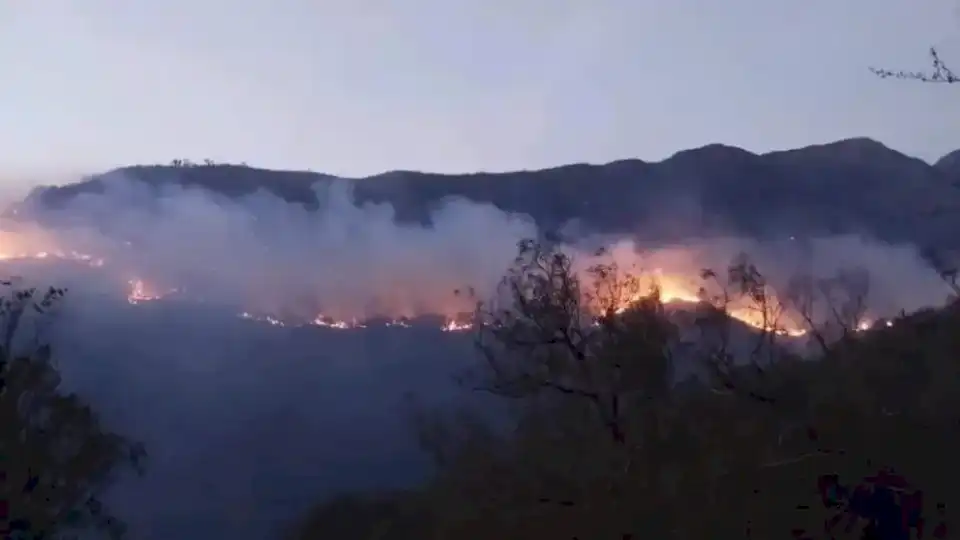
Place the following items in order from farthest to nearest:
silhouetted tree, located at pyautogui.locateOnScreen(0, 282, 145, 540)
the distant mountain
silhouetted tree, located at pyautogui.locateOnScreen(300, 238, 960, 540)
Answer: the distant mountain < silhouetted tree, located at pyautogui.locateOnScreen(0, 282, 145, 540) < silhouetted tree, located at pyautogui.locateOnScreen(300, 238, 960, 540)

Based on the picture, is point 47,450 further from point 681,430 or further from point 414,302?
point 414,302

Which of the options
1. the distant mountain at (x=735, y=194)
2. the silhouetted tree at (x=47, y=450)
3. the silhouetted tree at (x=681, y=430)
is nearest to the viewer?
the silhouetted tree at (x=681, y=430)

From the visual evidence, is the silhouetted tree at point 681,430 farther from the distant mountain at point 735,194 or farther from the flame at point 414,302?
the distant mountain at point 735,194

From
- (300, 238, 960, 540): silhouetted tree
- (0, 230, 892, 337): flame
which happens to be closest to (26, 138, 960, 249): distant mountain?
(0, 230, 892, 337): flame

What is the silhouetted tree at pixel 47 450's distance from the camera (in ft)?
62.3

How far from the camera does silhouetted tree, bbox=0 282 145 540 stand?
62.3 feet

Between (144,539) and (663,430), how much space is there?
64539 mm

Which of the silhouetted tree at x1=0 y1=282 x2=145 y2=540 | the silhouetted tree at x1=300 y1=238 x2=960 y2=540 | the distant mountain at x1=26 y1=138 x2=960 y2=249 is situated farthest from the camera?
the distant mountain at x1=26 y1=138 x2=960 y2=249

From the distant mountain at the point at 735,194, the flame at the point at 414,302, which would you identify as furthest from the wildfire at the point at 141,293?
the distant mountain at the point at 735,194

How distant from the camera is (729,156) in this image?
87.6 m

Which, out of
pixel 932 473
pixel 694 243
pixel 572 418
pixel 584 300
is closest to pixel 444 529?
pixel 572 418

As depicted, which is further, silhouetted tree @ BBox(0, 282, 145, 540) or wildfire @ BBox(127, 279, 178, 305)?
wildfire @ BBox(127, 279, 178, 305)

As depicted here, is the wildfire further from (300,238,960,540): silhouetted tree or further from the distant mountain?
(300,238,960,540): silhouetted tree

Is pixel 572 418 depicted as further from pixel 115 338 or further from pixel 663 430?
pixel 115 338
